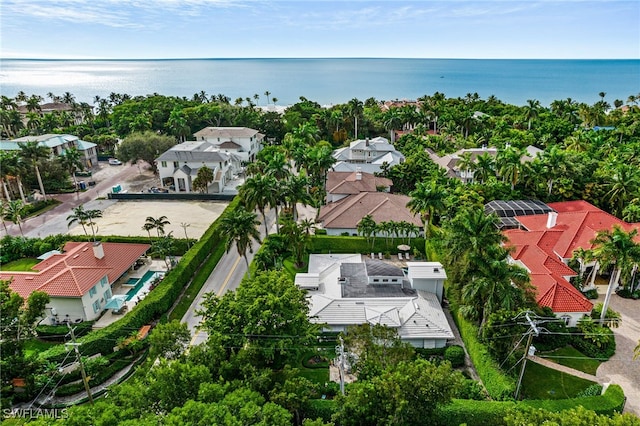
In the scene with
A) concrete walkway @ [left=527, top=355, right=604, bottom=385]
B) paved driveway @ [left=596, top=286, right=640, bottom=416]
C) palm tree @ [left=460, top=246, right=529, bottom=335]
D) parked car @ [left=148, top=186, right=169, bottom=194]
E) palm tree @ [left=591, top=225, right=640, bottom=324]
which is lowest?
concrete walkway @ [left=527, top=355, right=604, bottom=385]

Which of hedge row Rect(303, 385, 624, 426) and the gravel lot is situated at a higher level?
hedge row Rect(303, 385, 624, 426)

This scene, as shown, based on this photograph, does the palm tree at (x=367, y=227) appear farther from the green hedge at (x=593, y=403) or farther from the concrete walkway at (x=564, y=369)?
the green hedge at (x=593, y=403)

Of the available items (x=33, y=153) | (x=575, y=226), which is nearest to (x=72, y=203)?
(x=33, y=153)

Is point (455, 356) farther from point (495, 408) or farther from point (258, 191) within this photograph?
point (258, 191)

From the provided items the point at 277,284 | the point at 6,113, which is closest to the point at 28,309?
the point at 277,284

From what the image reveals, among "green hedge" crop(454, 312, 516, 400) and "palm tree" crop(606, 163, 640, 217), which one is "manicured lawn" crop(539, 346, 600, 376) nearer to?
"green hedge" crop(454, 312, 516, 400)

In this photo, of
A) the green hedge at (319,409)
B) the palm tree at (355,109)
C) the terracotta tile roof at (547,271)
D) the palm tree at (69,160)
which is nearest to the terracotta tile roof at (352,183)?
the terracotta tile roof at (547,271)

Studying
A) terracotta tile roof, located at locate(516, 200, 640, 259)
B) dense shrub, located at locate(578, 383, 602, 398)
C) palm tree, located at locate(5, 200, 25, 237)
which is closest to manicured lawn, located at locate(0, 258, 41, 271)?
palm tree, located at locate(5, 200, 25, 237)
